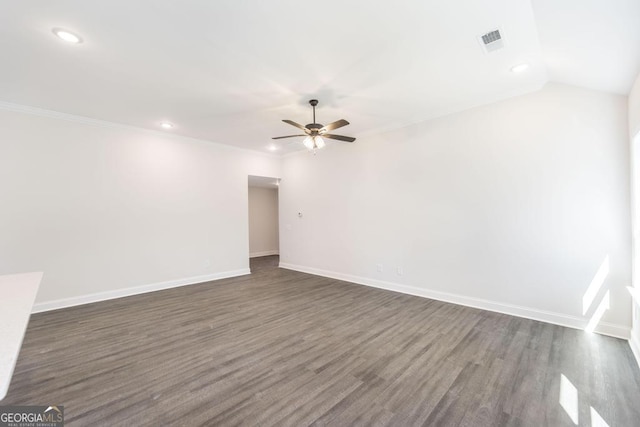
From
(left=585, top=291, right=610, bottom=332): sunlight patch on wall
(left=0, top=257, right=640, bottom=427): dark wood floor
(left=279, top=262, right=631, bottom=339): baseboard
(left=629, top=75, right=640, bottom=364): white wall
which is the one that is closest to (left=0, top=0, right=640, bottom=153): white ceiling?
(left=629, top=75, right=640, bottom=364): white wall

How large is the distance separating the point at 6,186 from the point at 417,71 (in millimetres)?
5825

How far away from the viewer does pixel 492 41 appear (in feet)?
8.39

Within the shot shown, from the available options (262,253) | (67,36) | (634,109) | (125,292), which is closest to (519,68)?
(634,109)

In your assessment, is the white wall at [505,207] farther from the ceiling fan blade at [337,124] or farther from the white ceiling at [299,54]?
the ceiling fan blade at [337,124]

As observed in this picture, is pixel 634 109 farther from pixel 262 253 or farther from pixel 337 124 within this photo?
pixel 262 253

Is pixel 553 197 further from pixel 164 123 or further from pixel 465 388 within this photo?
pixel 164 123

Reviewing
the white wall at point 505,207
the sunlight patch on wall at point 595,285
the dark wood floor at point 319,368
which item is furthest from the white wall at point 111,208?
the sunlight patch on wall at point 595,285

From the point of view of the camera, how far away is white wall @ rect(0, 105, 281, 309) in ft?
12.9

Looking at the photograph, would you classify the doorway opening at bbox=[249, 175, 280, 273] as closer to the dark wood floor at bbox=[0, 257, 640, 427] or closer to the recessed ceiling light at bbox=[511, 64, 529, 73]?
the dark wood floor at bbox=[0, 257, 640, 427]

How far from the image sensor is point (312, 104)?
385 centimetres

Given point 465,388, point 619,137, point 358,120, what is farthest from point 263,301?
point 619,137

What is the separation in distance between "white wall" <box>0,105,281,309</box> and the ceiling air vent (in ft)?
17.1

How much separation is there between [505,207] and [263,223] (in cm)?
713

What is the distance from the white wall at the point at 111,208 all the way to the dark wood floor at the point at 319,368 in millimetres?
825
